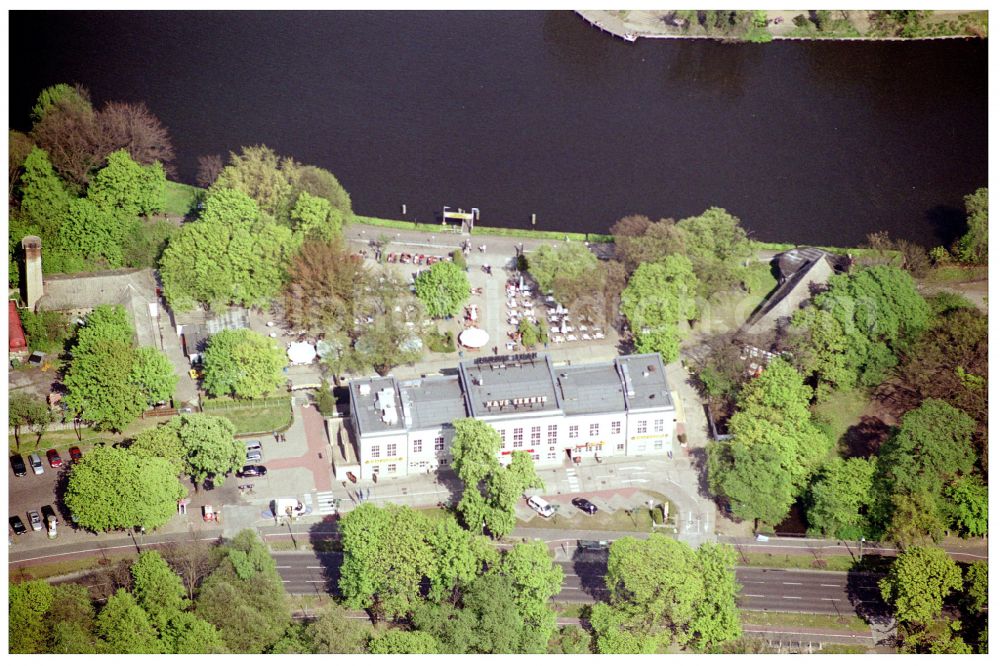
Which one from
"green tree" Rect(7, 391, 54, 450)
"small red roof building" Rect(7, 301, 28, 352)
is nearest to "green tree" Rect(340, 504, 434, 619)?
"green tree" Rect(7, 391, 54, 450)

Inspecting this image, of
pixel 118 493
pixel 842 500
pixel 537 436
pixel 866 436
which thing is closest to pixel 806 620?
pixel 842 500

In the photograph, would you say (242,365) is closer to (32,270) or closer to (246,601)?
(32,270)

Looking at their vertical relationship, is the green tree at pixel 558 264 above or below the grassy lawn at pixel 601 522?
above

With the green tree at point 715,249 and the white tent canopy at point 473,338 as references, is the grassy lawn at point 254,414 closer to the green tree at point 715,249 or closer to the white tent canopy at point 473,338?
the white tent canopy at point 473,338

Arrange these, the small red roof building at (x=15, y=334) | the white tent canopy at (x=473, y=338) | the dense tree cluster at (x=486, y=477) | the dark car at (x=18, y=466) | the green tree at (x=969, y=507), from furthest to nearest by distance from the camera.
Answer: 1. the white tent canopy at (x=473, y=338)
2. the small red roof building at (x=15, y=334)
3. the dark car at (x=18, y=466)
4. the green tree at (x=969, y=507)
5. the dense tree cluster at (x=486, y=477)

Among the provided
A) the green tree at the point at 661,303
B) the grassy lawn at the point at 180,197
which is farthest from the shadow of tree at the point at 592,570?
the grassy lawn at the point at 180,197

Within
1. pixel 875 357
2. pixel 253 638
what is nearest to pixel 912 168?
pixel 875 357

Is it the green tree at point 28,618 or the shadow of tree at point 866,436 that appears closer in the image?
the green tree at point 28,618
